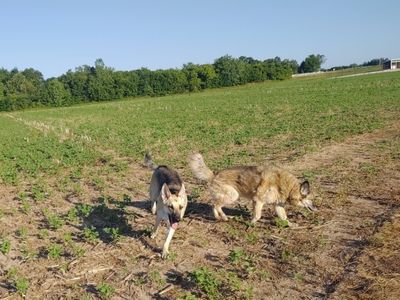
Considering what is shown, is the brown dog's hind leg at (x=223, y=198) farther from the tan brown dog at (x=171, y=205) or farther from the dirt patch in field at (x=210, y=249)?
the tan brown dog at (x=171, y=205)

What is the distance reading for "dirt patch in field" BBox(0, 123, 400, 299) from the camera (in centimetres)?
540

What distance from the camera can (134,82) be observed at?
297 feet

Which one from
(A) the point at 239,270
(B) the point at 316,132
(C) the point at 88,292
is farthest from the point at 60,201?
(B) the point at 316,132

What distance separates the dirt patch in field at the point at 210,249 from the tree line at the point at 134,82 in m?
79.7

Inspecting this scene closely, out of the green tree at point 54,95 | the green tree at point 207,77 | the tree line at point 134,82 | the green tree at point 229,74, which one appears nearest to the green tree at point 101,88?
the tree line at point 134,82

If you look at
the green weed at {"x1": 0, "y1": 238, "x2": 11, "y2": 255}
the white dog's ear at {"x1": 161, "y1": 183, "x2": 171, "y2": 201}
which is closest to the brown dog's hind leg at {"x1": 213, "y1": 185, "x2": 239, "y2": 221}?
the white dog's ear at {"x1": 161, "y1": 183, "x2": 171, "y2": 201}

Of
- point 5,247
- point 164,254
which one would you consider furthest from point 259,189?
point 5,247

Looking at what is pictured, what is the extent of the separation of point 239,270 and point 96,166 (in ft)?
30.8

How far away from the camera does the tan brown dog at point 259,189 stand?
24.9 ft

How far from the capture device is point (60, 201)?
1000 cm

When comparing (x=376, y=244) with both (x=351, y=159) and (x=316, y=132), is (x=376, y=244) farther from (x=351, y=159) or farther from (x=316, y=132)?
(x=316, y=132)

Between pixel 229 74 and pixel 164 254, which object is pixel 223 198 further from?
pixel 229 74

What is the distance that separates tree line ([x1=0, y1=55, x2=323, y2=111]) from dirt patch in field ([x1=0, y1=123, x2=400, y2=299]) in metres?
79.7

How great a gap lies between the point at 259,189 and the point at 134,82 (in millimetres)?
85710
